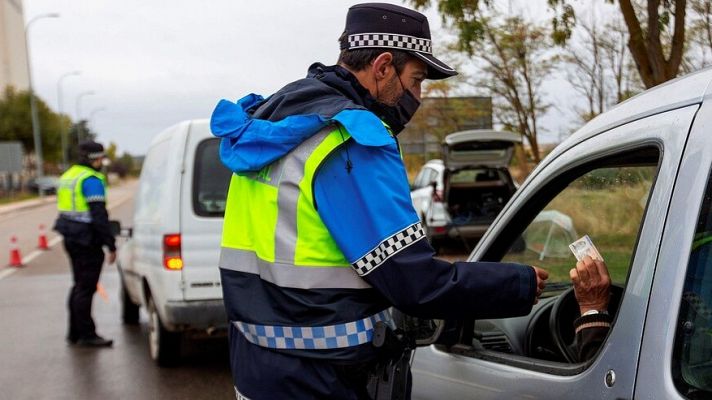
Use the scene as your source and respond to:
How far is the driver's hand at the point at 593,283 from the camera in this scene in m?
2.26

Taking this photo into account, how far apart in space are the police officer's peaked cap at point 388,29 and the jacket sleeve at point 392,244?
0.32 metres

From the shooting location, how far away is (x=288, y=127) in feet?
7.05

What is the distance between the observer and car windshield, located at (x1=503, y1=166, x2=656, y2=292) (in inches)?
105

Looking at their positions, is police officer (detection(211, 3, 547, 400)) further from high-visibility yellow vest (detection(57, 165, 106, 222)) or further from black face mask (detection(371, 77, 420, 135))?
high-visibility yellow vest (detection(57, 165, 106, 222))

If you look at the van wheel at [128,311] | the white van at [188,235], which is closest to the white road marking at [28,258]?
the van wheel at [128,311]

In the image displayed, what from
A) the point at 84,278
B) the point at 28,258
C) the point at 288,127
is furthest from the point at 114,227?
the point at 28,258

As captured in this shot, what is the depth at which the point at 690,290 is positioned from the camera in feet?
5.81

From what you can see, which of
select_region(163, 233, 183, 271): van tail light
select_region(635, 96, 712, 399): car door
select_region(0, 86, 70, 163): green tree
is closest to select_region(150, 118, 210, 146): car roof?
select_region(163, 233, 183, 271): van tail light

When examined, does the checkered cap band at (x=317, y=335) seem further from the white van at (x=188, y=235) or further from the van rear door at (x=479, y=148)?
the van rear door at (x=479, y=148)

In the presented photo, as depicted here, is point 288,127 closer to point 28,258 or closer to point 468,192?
point 468,192

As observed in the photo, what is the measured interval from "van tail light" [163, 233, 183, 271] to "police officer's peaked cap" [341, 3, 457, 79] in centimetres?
448

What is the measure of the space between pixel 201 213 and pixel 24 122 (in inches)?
2675

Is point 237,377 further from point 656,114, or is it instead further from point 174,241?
point 174,241

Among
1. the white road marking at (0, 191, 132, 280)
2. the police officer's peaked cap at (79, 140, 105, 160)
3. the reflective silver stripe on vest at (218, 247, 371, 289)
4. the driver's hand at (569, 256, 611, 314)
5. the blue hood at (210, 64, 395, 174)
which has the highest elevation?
the blue hood at (210, 64, 395, 174)
